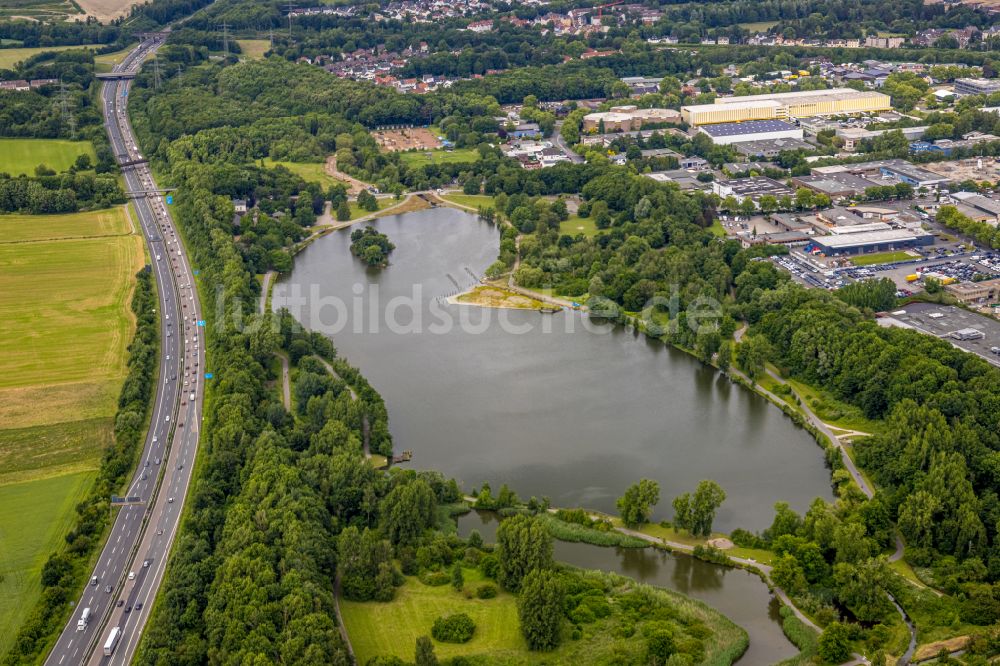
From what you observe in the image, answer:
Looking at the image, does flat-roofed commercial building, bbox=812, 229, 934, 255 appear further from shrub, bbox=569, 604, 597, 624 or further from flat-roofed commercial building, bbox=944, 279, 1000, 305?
shrub, bbox=569, 604, 597, 624

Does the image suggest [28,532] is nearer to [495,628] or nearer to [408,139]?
[495,628]

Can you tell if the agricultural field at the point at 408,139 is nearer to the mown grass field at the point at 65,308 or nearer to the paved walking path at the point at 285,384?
the mown grass field at the point at 65,308

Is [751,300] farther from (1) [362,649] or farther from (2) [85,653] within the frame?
(2) [85,653]

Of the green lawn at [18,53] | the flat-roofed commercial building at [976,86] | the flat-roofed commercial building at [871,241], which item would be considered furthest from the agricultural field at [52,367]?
the flat-roofed commercial building at [976,86]

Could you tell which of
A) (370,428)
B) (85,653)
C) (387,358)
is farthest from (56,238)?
(85,653)

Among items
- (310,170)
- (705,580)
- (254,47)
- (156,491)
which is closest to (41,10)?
(254,47)

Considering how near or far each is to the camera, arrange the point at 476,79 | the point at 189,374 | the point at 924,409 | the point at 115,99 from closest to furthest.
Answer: the point at 924,409 < the point at 189,374 < the point at 115,99 < the point at 476,79
